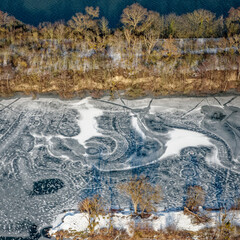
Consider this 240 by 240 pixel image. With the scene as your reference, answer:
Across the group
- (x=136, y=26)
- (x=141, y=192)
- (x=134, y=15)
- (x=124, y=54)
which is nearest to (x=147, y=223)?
(x=141, y=192)

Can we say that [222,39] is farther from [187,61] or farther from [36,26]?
[36,26]

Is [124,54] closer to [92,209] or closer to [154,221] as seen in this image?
[92,209]

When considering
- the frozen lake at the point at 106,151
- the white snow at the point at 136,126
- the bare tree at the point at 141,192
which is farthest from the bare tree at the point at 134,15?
the bare tree at the point at 141,192

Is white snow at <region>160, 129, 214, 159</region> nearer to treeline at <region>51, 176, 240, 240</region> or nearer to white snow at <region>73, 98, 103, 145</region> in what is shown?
treeline at <region>51, 176, 240, 240</region>

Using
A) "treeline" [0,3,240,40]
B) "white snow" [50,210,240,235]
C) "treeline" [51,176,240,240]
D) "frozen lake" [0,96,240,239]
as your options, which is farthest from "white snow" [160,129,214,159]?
"treeline" [0,3,240,40]

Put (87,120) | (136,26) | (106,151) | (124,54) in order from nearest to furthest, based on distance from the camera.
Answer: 1. (106,151)
2. (87,120)
3. (124,54)
4. (136,26)

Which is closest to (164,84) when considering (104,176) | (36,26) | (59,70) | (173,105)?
(173,105)
